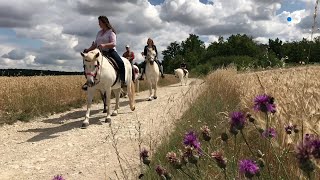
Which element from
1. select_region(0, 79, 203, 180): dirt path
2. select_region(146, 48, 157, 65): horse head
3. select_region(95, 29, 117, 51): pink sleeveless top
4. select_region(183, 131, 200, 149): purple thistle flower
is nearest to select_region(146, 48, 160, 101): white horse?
select_region(146, 48, 157, 65): horse head

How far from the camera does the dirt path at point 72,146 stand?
19.9 feet

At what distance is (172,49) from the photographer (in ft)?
344

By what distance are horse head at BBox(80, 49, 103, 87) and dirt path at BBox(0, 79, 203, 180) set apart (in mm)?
1256

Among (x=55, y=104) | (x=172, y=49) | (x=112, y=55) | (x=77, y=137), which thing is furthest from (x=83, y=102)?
(x=172, y=49)

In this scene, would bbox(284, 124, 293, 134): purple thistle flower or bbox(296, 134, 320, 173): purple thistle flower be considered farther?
bbox(284, 124, 293, 134): purple thistle flower

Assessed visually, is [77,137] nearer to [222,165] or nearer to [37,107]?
[37,107]

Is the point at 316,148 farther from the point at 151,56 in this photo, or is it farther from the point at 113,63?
the point at 151,56

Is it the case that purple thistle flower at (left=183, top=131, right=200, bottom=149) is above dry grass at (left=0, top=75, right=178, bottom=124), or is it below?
above

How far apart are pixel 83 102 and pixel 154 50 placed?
3.54 m

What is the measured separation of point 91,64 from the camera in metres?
9.38

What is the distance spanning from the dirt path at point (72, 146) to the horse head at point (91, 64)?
4.12 feet

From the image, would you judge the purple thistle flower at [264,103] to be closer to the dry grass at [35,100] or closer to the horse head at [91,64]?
the horse head at [91,64]

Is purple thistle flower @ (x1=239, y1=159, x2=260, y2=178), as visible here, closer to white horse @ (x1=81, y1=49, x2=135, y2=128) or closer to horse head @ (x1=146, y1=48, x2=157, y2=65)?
white horse @ (x1=81, y1=49, x2=135, y2=128)

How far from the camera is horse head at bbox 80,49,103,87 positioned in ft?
30.3
